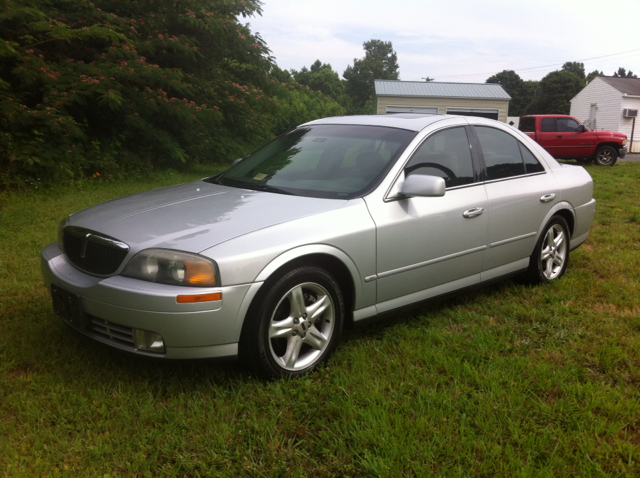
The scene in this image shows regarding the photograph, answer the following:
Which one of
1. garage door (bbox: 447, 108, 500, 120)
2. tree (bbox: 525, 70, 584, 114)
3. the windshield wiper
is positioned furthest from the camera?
tree (bbox: 525, 70, 584, 114)

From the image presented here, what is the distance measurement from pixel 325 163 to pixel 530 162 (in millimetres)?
1869

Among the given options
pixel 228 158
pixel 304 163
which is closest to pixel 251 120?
pixel 228 158

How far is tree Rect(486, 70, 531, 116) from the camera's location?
76.6 metres

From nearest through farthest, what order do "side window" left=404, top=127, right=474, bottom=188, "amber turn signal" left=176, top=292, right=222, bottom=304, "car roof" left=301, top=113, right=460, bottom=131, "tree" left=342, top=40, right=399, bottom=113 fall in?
"amber turn signal" left=176, top=292, right=222, bottom=304 < "side window" left=404, top=127, right=474, bottom=188 < "car roof" left=301, top=113, right=460, bottom=131 < "tree" left=342, top=40, right=399, bottom=113

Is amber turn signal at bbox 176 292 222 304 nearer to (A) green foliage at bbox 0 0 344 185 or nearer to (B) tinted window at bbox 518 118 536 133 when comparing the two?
(A) green foliage at bbox 0 0 344 185

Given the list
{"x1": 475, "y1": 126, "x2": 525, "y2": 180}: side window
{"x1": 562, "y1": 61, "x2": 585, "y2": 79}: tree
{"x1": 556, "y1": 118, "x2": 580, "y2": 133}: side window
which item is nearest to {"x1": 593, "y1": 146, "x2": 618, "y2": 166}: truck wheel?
{"x1": 556, "y1": 118, "x2": 580, "y2": 133}: side window

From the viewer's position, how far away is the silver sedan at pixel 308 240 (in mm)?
2746

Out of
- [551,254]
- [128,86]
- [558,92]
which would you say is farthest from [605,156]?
[558,92]

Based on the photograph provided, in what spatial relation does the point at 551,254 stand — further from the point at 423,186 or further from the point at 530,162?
the point at 423,186

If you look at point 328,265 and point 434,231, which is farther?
point 434,231

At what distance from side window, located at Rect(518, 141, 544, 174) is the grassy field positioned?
3.81ft

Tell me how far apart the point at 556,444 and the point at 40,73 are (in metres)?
10.2

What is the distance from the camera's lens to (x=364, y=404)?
9.18ft

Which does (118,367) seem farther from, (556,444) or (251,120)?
(251,120)
